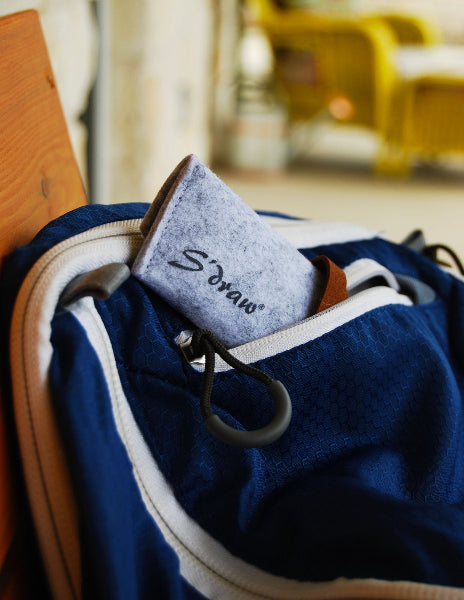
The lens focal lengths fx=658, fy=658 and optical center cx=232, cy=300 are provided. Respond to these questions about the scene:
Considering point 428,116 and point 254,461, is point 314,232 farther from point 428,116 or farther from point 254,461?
point 428,116

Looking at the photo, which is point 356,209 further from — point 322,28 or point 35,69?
point 35,69

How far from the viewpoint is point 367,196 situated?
274cm

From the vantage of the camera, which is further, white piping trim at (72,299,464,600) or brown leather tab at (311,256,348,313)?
brown leather tab at (311,256,348,313)

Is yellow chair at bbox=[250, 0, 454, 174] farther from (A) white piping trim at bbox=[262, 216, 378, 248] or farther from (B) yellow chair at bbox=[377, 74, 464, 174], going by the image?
(A) white piping trim at bbox=[262, 216, 378, 248]

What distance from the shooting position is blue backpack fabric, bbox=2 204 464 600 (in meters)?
0.38

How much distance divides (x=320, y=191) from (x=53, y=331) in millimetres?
2499

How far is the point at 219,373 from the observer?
47cm

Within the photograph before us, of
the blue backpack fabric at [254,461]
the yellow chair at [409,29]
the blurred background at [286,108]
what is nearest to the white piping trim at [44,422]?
the blue backpack fabric at [254,461]

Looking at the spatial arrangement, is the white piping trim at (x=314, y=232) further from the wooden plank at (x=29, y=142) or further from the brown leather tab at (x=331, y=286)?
the wooden plank at (x=29, y=142)

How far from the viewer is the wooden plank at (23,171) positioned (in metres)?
0.40

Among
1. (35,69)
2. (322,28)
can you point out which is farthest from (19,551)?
(322,28)

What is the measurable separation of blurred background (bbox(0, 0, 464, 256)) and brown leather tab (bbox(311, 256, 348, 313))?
956 mm

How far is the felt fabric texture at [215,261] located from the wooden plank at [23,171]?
10 cm

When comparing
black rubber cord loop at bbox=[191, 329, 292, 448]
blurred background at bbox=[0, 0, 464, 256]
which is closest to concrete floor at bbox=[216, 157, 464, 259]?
blurred background at bbox=[0, 0, 464, 256]
